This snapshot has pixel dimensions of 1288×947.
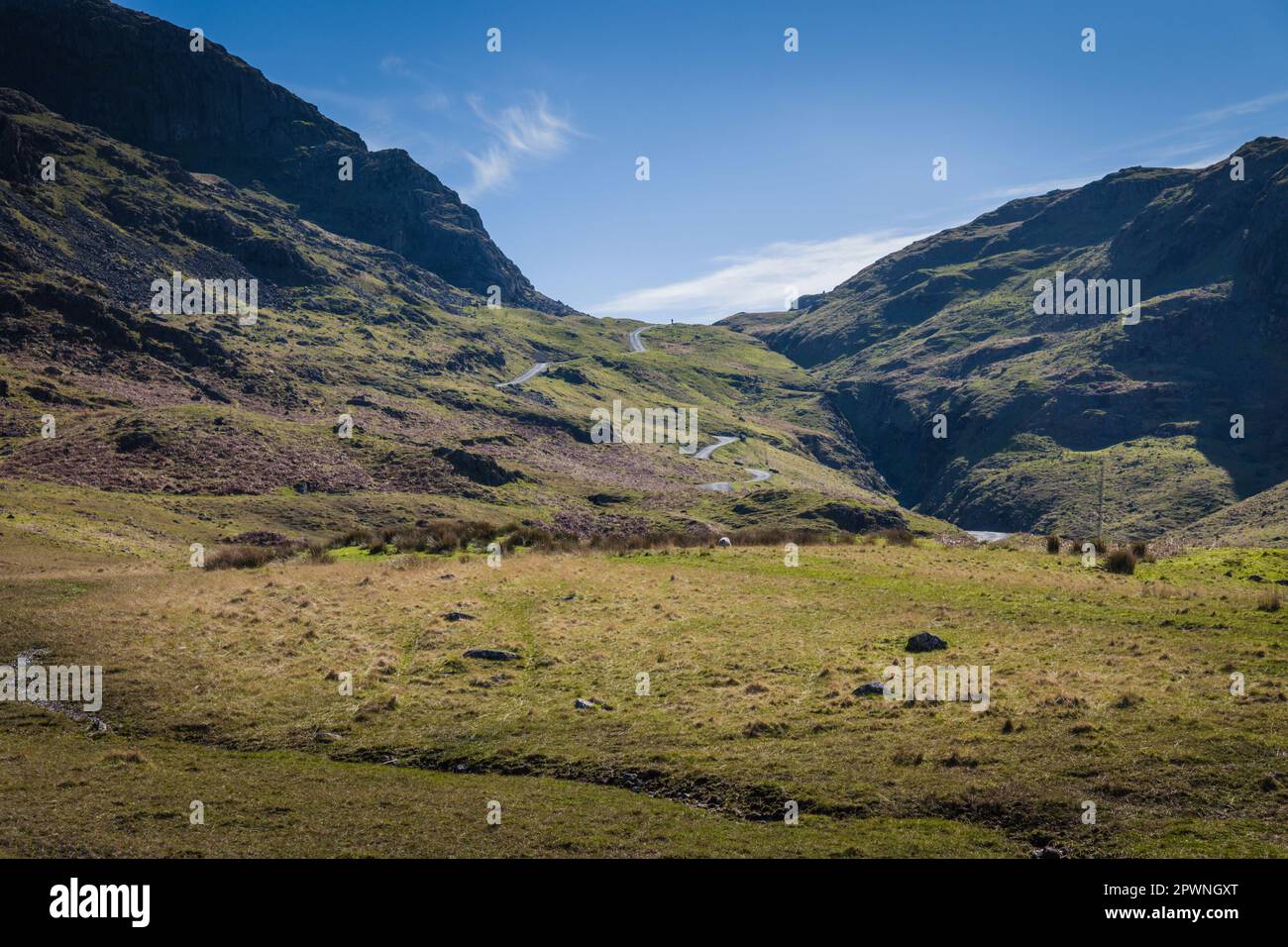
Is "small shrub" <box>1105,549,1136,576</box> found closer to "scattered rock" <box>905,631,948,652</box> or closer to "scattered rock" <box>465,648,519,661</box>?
"scattered rock" <box>905,631,948,652</box>

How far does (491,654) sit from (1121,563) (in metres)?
36.1

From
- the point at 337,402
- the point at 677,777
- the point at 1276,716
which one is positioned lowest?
the point at 677,777

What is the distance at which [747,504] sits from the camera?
566ft

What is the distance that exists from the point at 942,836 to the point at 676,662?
1455 cm

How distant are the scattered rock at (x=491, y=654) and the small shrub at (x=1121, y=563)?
3403cm

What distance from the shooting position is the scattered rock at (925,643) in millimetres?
29562

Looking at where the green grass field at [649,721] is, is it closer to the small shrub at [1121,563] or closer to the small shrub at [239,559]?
the small shrub at [1121,563]

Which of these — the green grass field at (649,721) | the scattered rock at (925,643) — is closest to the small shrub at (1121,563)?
the green grass field at (649,721)

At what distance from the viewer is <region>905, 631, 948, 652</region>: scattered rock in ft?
97.0

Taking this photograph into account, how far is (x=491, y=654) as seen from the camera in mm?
31234

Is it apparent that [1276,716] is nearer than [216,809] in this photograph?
No

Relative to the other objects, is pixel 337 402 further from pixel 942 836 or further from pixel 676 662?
pixel 942 836

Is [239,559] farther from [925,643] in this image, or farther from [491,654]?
[925,643]
